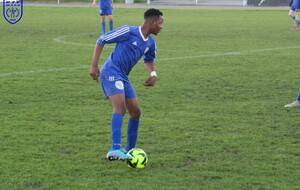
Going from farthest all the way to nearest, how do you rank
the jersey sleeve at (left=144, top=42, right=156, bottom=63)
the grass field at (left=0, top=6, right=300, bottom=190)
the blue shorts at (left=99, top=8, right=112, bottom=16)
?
the blue shorts at (left=99, top=8, right=112, bottom=16), the jersey sleeve at (left=144, top=42, right=156, bottom=63), the grass field at (left=0, top=6, right=300, bottom=190)

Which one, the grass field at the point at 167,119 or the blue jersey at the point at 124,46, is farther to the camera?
the blue jersey at the point at 124,46

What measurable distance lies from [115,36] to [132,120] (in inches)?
37.8

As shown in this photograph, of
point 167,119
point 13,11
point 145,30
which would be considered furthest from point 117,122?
point 13,11

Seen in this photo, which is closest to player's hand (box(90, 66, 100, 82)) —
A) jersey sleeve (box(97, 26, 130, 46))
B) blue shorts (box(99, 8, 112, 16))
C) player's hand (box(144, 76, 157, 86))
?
jersey sleeve (box(97, 26, 130, 46))

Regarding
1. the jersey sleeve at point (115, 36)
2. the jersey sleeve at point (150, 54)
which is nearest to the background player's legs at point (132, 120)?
the jersey sleeve at point (150, 54)

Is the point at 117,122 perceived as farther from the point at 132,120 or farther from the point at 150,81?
the point at 150,81

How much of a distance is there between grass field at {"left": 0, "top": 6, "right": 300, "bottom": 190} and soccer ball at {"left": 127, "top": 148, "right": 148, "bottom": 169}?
0.07 meters

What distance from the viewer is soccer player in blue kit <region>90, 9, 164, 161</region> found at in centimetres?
788

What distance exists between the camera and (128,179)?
24.1ft

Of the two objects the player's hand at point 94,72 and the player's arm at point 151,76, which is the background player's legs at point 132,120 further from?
the player's hand at point 94,72

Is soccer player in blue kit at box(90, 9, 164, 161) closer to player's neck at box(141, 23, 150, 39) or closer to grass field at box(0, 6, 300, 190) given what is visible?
player's neck at box(141, 23, 150, 39)

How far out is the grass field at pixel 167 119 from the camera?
7473mm

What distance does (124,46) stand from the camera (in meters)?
7.99

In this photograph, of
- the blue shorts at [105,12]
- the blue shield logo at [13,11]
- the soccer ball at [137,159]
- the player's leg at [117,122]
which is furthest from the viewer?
the blue shield logo at [13,11]
